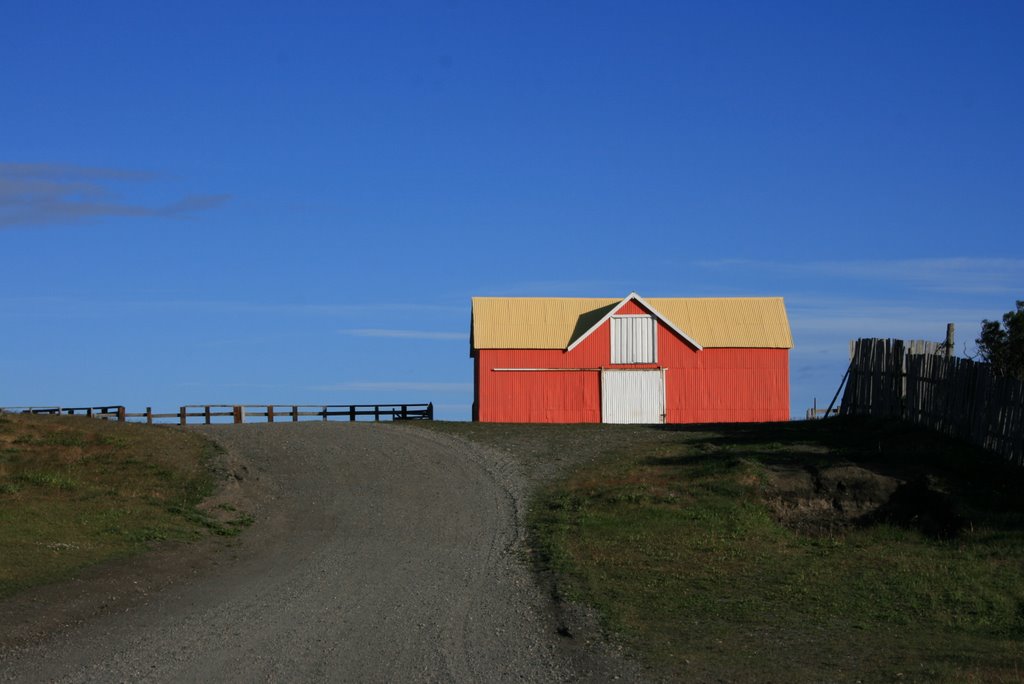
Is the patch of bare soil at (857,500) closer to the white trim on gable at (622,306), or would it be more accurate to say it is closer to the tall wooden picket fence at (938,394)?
the tall wooden picket fence at (938,394)

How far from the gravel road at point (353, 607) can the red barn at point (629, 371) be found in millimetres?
19463

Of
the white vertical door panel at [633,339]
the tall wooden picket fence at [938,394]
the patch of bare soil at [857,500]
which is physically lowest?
the patch of bare soil at [857,500]

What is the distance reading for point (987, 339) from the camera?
132ft

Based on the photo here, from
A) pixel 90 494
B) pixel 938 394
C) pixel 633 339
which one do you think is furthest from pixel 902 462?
pixel 633 339

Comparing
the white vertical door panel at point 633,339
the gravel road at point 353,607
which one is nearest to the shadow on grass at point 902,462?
the gravel road at point 353,607

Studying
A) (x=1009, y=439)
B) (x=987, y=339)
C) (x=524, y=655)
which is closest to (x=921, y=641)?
(x=524, y=655)

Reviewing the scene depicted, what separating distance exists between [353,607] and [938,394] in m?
20.8

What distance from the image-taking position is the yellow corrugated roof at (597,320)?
49219 millimetres

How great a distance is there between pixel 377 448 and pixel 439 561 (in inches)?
615

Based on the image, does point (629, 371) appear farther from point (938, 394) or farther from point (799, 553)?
point (799, 553)

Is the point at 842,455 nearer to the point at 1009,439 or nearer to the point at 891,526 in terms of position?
the point at 1009,439

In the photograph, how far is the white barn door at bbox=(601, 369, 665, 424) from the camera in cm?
4803

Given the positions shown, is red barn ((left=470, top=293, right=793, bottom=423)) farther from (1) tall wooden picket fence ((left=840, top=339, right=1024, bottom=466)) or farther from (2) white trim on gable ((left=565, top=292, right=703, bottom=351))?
(1) tall wooden picket fence ((left=840, top=339, right=1024, bottom=466))

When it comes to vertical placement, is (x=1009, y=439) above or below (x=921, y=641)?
above
